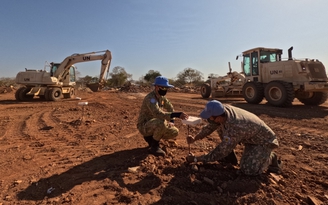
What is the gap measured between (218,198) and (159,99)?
186cm

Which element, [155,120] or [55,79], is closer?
[155,120]

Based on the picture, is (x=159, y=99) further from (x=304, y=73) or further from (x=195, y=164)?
(x=304, y=73)

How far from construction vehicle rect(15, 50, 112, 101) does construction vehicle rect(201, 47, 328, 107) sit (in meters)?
8.99

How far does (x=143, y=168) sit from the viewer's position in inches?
124

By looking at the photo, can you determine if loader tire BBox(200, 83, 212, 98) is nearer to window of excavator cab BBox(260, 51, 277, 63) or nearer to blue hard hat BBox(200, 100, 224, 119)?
window of excavator cab BBox(260, 51, 277, 63)

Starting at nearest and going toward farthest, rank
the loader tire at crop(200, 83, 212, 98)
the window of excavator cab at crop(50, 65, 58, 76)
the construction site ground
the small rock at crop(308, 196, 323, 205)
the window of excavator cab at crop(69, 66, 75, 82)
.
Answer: the small rock at crop(308, 196, 323, 205) < the construction site ground < the loader tire at crop(200, 83, 212, 98) < the window of excavator cab at crop(50, 65, 58, 76) < the window of excavator cab at crop(69, 66, 75, 82)

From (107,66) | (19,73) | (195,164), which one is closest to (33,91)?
(19,73)

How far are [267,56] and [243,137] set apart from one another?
914cm

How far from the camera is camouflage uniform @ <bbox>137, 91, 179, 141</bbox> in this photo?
340 cm

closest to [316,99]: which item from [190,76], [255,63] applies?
[255,63]

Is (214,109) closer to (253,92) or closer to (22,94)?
(253,92)

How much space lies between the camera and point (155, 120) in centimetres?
356

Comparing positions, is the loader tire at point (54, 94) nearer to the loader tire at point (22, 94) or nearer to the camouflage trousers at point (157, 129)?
the loader tire at point (22, 94)

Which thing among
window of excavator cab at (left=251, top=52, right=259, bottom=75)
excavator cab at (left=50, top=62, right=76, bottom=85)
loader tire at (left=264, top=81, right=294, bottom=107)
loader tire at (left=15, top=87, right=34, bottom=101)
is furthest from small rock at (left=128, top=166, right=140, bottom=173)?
excavator cab at (left=50, top=62, right=76, bottom=85)
